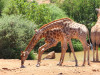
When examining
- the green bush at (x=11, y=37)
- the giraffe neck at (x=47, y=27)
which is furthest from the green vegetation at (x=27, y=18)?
the giraffe neck at (x=47, y=27)

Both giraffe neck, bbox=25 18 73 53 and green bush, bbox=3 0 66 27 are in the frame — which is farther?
green bush, bbox=3 0 66 27

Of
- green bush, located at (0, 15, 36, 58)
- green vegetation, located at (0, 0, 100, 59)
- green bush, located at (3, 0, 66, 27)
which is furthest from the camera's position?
green bush, located at (3, 0, 66, 27)

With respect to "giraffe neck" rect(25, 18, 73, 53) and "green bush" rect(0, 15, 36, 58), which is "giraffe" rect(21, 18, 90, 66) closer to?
"giraffe neck" rect(25, 18, 73, 53)

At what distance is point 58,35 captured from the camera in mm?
12195

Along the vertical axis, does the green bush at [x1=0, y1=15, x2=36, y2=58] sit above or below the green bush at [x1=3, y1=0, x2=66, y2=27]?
below

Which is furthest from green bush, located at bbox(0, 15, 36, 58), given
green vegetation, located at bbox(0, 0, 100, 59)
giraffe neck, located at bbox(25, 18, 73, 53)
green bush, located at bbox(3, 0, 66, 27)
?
green bush, located at bbox(3, 0, 66, 27)

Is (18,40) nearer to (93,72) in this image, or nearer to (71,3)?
(93,72)

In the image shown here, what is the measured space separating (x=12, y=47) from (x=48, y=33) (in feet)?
23.1

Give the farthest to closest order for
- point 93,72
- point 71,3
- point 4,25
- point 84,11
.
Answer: point 71,3 → point 84,11 → point 4,25 → point 93,72

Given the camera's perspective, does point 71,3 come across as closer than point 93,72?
No

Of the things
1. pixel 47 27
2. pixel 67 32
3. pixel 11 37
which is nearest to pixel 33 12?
pixel 11 37

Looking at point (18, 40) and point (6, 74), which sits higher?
point (18, 40)

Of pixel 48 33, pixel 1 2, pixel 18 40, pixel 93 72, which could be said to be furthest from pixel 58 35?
pixel 1 2

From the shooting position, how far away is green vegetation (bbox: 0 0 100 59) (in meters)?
17.8
